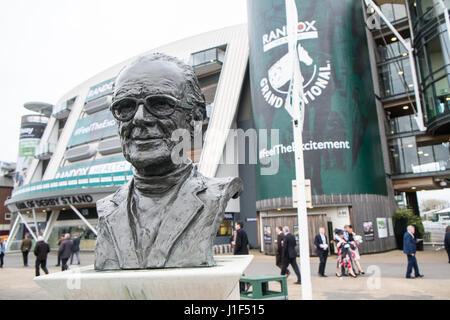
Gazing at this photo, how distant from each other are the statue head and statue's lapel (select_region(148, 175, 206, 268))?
0.92ft

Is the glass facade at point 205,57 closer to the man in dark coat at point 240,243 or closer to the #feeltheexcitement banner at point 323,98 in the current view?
the #feeltheexcitement banner at point 323,98

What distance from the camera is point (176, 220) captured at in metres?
2.55

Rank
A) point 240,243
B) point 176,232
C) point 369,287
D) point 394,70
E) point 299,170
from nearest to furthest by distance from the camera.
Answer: point 176,232 → point 299,170 → point 369,287 → point 240,243 → point 394,70

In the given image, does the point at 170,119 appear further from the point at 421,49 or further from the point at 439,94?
the point at 421,49

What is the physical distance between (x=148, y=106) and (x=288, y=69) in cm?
1619

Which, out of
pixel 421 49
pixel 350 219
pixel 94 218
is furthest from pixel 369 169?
pixel 94 218

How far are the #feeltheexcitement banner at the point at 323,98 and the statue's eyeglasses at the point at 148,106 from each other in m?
14.8

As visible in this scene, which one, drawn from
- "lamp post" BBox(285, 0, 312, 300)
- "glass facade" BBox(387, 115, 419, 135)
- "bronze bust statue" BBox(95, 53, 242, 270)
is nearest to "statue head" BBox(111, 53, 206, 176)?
"bronze bust statue" BBox(95, 53, 242, 270)

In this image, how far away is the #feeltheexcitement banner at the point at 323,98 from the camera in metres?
16.6

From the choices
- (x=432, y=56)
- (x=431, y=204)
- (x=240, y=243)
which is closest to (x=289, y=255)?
(x=240, y=243)

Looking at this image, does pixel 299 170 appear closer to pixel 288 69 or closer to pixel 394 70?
pixel 288 69

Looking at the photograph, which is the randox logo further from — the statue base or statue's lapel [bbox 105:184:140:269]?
the statue base

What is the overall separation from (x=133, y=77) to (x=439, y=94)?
1819 centimetres

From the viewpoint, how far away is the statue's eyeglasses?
2494 millimetres
